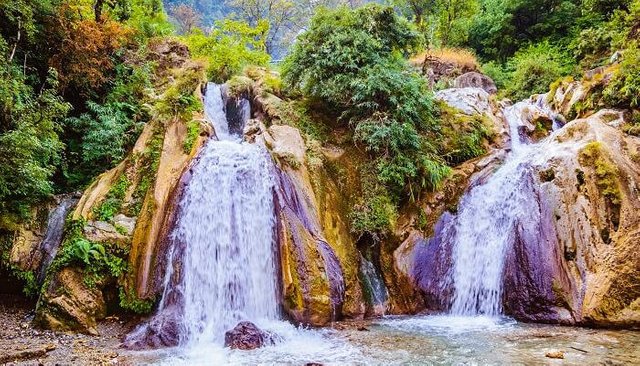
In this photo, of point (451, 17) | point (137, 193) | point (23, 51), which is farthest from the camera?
point (451, 17)

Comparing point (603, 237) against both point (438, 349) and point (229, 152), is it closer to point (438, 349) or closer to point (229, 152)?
point (438, 349)

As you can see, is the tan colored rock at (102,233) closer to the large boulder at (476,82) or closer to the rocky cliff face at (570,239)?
the rocky cliff face at (570,239)

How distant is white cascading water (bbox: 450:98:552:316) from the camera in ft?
31.3

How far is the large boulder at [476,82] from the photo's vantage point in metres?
20.1

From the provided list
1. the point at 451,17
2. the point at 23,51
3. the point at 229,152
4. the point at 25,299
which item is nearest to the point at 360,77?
the point at 229,152

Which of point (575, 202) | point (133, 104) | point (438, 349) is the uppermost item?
point (133, 104)

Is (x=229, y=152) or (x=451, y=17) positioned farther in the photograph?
(x=451, y=17)

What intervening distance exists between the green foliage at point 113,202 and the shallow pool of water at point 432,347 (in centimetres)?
357

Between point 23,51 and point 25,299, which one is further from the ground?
point 23,51

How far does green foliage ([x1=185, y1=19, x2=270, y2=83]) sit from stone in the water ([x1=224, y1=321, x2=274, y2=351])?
12.2 meters

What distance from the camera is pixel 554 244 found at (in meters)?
8.91

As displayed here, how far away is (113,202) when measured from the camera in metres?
9.45

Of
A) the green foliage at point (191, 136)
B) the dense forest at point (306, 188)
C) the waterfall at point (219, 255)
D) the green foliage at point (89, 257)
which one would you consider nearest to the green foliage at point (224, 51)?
the dense forest at point (306, 188)

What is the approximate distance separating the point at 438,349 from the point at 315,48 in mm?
8727
